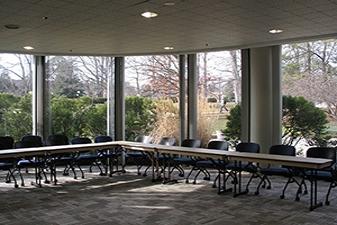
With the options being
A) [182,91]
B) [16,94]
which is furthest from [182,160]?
[16,94]

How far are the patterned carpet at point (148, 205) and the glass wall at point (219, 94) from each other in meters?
2.26

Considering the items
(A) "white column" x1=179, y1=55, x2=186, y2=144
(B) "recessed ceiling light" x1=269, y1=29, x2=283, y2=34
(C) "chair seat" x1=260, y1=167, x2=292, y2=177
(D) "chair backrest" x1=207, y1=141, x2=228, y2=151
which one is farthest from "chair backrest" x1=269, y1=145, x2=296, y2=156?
(A) "white column" x1=179, y1=55, x2=186, y2=144

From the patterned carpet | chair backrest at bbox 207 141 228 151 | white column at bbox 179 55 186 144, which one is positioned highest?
white column at bbox 179 55 186 144

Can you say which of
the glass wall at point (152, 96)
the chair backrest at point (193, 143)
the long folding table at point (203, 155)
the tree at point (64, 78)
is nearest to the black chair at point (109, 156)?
the long folding table at point (203, 155)

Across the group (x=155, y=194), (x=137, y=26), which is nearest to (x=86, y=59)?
(x=137, y=26)

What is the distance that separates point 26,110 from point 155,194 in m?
5.04

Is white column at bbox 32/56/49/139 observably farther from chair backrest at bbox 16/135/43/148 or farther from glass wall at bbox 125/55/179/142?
glass wall at bbox 125/55/179/142

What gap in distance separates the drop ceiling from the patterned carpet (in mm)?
2908

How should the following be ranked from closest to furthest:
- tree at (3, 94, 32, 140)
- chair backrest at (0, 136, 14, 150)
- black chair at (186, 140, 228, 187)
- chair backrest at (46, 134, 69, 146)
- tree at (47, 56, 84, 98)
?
black chair at (186, 140, 228, 187), chair backrest at (0, 136, 14, 150), chair backrest at (46, 134, 69, 146), tree at (3, 94, 32, 140), tree at (47, 56, 84, 98)

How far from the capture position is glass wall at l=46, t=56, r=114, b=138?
33.4ft

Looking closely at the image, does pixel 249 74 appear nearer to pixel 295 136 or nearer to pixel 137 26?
pixel 295 136

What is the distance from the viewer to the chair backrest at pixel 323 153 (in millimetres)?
6367

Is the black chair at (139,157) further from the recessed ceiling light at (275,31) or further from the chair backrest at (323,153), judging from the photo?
the recessed ceiling light at (275,31)

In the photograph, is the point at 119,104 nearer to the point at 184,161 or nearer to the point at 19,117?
the point at 19,117
